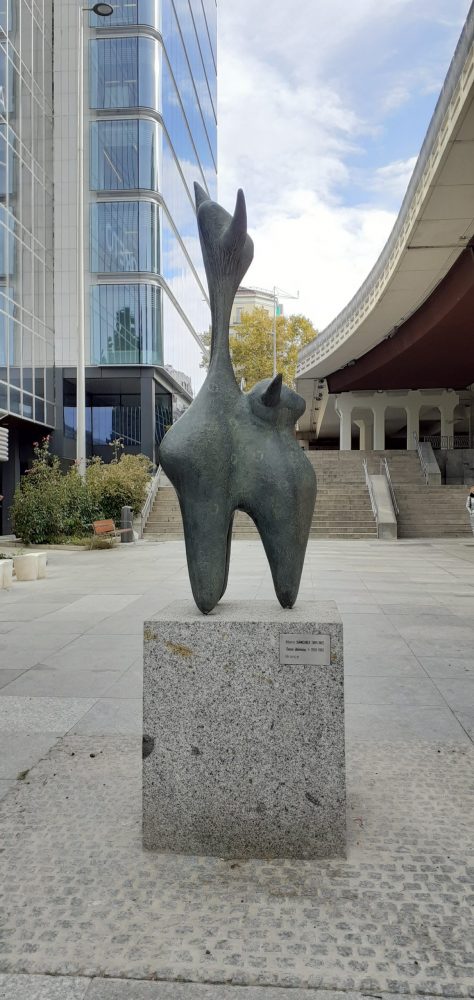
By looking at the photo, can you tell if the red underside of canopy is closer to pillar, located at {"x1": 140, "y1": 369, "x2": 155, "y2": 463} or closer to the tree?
pillar, located at {"x1": 140, "y1": 369, "x2": 155, "y2": 463}

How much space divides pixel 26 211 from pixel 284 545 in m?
27.1

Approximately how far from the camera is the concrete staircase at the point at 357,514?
2083 centimetres

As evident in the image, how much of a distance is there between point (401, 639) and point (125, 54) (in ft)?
111

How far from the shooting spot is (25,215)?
87.0 ft

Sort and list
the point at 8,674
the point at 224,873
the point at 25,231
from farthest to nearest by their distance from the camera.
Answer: the point at 25,231
the point at 8,674
the point at 224,873

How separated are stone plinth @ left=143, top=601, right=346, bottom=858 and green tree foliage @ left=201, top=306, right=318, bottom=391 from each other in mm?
46965

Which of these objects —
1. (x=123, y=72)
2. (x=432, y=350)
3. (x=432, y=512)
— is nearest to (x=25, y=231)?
(x=123, y=72)

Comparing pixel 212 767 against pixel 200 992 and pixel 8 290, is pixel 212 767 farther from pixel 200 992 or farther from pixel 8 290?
pixel 8 290

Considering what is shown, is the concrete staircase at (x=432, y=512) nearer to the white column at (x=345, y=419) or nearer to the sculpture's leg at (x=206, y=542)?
the white column at (x=345, y=419)

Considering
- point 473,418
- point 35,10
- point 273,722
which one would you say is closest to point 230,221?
point 273,722

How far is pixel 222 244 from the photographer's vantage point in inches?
147

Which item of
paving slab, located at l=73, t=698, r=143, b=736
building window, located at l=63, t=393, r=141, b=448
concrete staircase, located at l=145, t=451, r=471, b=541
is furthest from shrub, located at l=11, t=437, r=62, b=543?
building window, located at l=63, t=393, r=141, b=448

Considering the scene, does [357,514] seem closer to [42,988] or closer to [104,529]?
[104,529]

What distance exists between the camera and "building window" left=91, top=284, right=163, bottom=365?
104 feet
